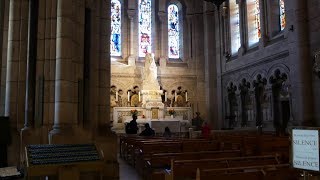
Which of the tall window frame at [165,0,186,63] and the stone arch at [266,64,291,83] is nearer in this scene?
the stone arch at [266,64,291,83]

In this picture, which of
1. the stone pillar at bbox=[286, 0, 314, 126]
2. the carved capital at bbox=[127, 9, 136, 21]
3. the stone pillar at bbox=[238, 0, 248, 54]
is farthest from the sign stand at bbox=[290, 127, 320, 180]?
the carved capital at bbox=[127, 9, 136, 21]

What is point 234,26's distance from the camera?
2359cm

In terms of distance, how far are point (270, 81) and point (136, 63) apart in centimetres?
1000

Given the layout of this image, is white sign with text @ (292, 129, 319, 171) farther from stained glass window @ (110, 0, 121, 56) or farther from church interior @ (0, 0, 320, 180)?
stained glass window @ (110, 0, 121, 56)

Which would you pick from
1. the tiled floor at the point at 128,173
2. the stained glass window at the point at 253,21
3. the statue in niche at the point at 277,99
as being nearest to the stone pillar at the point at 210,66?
the stained glass window at the point at 253,21

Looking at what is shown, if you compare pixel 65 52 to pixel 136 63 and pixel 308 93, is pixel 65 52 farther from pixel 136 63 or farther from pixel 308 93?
pixel 136 63

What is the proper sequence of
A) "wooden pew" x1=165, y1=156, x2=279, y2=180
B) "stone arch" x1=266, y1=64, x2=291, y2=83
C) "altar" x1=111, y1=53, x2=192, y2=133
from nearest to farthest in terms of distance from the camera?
1. "wooden pew" x1=165, y1=156, x2=279, y2=180
2. "stone arch" x1=266, y1=64, x2=291, y2=83
3. "altar" x1=111, y1=53, x2=192, y2=133

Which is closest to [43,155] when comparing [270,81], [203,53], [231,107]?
[270,81]

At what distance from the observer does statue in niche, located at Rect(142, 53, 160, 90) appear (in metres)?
23.0

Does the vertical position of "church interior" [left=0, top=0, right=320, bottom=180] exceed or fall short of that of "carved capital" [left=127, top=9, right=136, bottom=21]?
it falls short

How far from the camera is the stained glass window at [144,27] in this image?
25.6 metres

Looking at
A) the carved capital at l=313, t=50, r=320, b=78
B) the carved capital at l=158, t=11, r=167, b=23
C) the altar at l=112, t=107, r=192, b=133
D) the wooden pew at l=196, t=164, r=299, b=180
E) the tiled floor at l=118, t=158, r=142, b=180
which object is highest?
the carved capital at l=158, t=11, r=167, b=23

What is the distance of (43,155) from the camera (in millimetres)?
5305

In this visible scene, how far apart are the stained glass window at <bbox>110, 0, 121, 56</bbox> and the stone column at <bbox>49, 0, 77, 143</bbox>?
17453 mm
